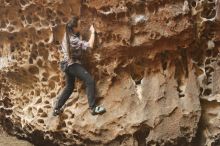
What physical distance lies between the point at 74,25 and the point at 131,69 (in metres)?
0.53

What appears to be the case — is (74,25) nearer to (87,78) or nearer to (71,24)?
(71,24)

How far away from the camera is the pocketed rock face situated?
3.63 meters

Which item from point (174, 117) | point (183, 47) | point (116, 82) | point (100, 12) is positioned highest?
point (100, 12)

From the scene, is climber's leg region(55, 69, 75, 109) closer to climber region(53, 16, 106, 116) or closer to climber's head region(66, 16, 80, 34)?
climber region(53, 16, 106, 116)

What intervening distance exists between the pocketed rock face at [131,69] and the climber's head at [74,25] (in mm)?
46

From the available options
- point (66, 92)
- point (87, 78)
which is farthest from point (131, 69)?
point (66, 92)

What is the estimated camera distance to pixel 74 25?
3.66 metres

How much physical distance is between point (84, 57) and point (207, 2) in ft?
3.25

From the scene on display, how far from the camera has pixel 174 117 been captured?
3.69 m

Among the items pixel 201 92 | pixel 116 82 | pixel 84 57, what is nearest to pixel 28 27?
pixel 84 57

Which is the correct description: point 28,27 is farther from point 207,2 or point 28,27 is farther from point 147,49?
point 207,2

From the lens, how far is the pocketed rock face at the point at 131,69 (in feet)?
11.9

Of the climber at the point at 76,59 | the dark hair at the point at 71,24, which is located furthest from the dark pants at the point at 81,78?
the dark hair at the point at 71,24

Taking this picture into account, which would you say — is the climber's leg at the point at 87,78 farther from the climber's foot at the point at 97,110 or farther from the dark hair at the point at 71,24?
the dark hair at the point at 71,24
